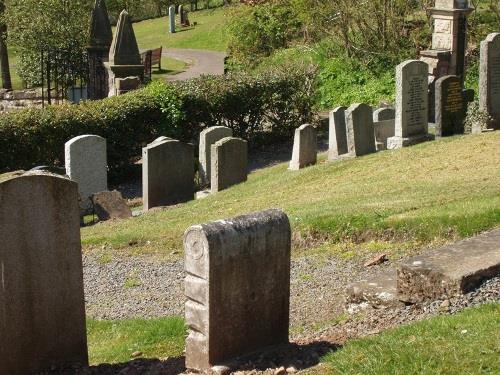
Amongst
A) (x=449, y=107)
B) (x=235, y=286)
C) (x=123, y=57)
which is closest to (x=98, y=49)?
(x=123, y=57)

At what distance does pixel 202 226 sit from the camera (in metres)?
6.95

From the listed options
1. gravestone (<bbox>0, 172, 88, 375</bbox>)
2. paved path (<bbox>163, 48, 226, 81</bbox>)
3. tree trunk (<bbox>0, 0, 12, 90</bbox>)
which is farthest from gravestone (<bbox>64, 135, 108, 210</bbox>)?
paved path (<bbox>163, 48, 226, 81</bbox>)

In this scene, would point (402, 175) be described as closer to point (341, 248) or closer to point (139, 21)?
point (341, 248)

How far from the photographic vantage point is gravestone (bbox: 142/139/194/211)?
17.8 metres

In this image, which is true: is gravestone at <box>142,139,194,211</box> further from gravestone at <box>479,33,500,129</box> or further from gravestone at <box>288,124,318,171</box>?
gravestone at <box>479,33,500,129</box>

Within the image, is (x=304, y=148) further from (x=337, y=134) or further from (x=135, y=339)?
(x=135, y=339)

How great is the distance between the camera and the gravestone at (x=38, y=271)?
755cm

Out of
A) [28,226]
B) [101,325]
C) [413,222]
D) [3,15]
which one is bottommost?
[101,325]

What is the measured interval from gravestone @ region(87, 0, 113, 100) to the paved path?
855 centimetres

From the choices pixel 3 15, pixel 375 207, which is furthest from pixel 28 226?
pixel 3 15

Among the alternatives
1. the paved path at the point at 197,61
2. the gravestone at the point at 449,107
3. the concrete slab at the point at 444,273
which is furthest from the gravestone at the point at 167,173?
the paved path at the point at 197,61

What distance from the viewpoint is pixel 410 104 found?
728 inches

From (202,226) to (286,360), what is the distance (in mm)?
1224

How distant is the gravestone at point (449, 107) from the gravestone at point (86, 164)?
6.58 metres
